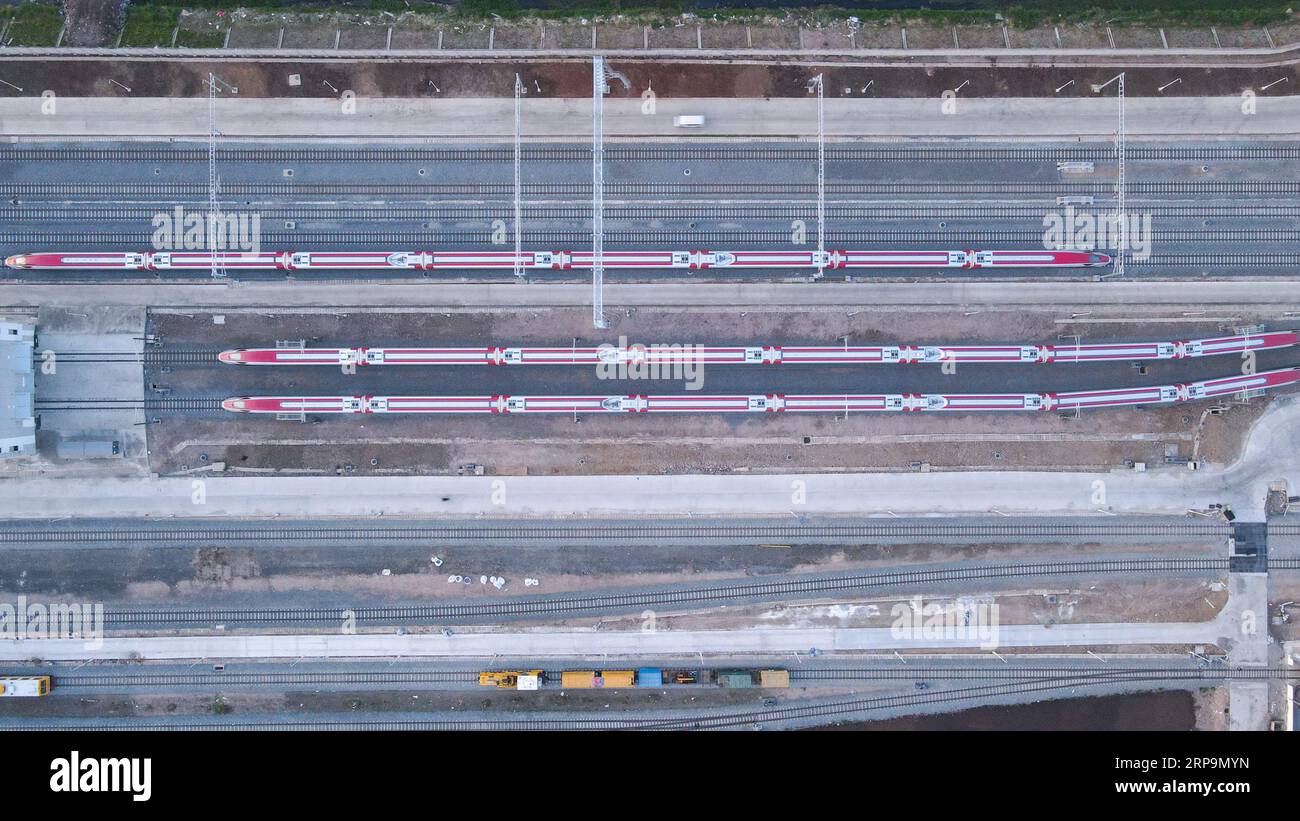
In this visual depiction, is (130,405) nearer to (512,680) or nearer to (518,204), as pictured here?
(518,204)

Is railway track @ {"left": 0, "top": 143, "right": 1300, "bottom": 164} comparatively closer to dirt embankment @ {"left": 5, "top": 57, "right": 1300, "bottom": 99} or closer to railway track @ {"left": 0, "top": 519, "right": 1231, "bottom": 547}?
dirt embankment @ {"left": 5, "top": 57, "right": 1300, "bottom": 99}

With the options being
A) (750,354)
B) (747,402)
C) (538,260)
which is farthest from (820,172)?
(538,260)

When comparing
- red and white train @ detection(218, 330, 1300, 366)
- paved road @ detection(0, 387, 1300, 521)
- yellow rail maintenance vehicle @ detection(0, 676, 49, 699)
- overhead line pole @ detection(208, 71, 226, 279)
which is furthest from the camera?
paved road @ detection(0, 387, 1300, 521)

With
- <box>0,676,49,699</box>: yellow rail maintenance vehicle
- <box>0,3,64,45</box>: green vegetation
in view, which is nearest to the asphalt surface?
<box>0,3,64,45</box>: green vegetation

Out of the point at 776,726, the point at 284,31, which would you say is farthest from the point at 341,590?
the point at 284,31

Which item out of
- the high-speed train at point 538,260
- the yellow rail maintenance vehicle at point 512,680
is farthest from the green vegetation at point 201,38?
the yellow rail maintenance vehicle at point 512,680

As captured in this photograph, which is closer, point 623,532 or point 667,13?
point 623,532

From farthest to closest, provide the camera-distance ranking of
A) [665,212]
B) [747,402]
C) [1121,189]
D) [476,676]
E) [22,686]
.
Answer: [665,212] → [1121,189] → [476,676] → [747,402] → [22,686]

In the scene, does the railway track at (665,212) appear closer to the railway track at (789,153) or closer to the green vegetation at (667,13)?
the railway track at (789,153)
